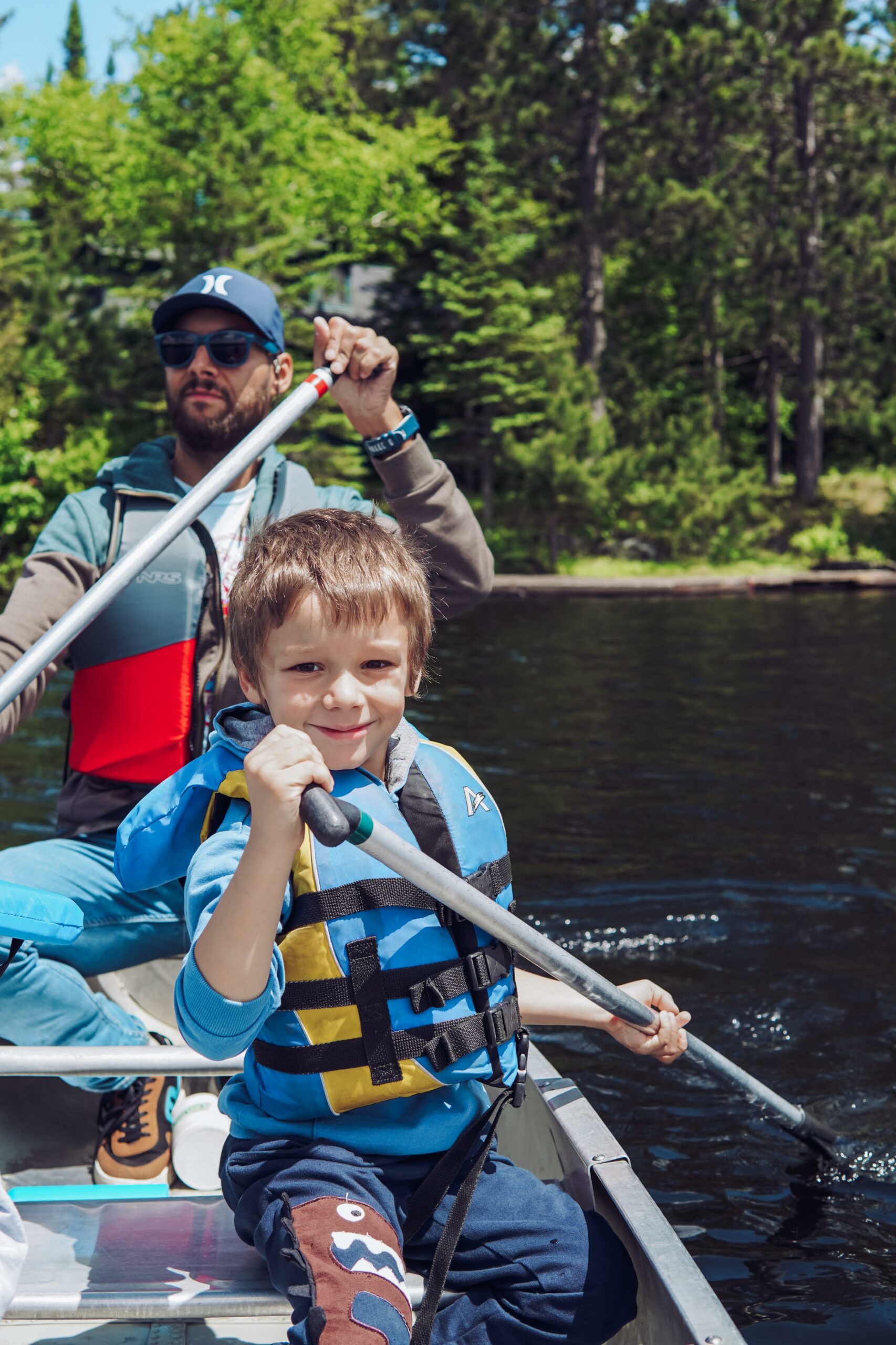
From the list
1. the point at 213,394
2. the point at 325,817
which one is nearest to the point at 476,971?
the point at 325,817

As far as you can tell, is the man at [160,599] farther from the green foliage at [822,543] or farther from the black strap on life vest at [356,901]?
the green foliage at [822,543]

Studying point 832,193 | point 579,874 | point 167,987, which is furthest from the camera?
point 832,193

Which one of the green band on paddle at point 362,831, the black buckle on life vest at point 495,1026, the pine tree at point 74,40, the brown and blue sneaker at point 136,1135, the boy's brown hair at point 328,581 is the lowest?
the brown and blue sneaker at point 136,1135

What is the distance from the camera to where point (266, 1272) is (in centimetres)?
226

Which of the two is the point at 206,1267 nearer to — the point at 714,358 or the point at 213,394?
the point at 213,394

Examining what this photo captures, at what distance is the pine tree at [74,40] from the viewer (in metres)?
60.3

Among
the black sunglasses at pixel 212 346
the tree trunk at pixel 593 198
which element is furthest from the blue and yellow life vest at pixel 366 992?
the tree trunk at pixel 593 198

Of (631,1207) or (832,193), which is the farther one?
(832,193)

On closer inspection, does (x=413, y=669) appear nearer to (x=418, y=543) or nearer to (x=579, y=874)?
(x=418, y=543)

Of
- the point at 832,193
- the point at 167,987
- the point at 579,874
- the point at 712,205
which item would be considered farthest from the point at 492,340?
the point at 167,987

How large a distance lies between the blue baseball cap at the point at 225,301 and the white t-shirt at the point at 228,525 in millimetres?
Answer: 404

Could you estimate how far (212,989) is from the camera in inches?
66.6

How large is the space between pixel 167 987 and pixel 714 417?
2798cm

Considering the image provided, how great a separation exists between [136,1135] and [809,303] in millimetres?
26422
